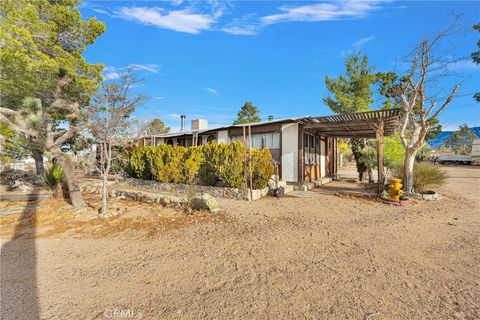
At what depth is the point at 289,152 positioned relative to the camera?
1049cm

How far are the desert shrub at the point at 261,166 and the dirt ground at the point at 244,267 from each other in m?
2.61

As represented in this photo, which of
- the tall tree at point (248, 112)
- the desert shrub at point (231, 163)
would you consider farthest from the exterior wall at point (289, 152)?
the tall tree at point (248, 112)

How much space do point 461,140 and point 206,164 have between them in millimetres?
47718

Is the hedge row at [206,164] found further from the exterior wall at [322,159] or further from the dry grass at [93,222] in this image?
the exterior wall at [322,159]

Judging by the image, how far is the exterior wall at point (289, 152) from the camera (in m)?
10.3

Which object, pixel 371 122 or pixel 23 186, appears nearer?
pixel 371 122

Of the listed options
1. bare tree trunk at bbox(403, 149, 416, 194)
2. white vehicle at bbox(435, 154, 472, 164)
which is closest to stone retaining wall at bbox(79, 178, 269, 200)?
bare tree trunk at bbox(403, 149, 416, 194)

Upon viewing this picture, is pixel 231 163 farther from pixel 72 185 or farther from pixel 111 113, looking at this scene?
pixel 72 185

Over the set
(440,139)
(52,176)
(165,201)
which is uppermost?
(440,139)

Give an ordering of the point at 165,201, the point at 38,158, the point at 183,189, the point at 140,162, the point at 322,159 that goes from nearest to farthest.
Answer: the point at 165,201
the point at 183,189
the point at 140,162
the point at 38,158
the point at 322,159

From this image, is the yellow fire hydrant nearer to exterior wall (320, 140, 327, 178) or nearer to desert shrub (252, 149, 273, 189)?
desert shrub (252, 149, 273, 189)

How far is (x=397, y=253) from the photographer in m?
3.51

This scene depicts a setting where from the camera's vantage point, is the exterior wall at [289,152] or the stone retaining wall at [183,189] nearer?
the stone retaining wall at [183,189]

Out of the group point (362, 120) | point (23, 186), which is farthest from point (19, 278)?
point (23, 186)
